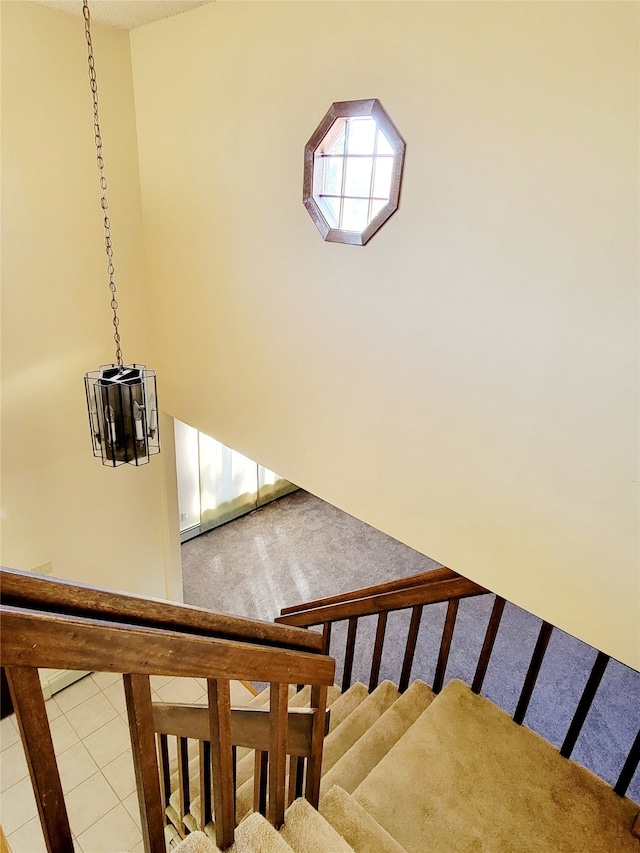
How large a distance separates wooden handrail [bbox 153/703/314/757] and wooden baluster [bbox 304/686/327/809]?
1 cm

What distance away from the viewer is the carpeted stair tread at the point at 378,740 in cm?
226

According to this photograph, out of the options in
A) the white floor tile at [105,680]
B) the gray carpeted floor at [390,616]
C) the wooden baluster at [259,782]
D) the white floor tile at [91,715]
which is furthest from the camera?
the gray carpeted floor at [390,616]

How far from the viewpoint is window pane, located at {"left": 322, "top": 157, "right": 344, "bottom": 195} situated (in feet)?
A: 7.57

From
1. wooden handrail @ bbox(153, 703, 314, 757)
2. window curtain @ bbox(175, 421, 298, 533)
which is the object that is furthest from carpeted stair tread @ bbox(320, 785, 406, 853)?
window curtain @ bbox(175, 421, 298, 533)

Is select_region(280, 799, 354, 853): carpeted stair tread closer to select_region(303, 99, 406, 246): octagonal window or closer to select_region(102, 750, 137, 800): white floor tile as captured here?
select_region(303, 99, 406, 246): octagonal window

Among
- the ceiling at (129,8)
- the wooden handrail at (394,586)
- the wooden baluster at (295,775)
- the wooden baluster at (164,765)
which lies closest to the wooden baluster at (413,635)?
the wooden handrail at (394,586)

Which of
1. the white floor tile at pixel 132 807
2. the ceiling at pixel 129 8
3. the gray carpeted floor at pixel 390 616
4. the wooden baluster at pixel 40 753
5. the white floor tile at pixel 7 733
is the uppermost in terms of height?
the ceiling at pixel 129 8

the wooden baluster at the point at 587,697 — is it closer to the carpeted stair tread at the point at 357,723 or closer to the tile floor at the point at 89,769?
the carpeted stair tread at the point at 357,723

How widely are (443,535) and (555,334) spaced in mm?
943

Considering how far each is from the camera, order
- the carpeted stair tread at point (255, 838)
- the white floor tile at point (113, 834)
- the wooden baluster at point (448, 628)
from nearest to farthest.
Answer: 1. the carpeted stair tread at point (255, 838)
2. the wooden baluster at point (448, 628)
3. the white floor tile at point (113, 834)

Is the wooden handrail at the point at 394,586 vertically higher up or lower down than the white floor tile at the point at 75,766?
higher up

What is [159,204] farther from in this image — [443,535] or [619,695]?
[619,695]

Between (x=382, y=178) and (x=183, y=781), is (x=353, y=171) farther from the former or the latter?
(x=183, y=781)

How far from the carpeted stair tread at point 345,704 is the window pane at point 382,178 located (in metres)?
2.57
